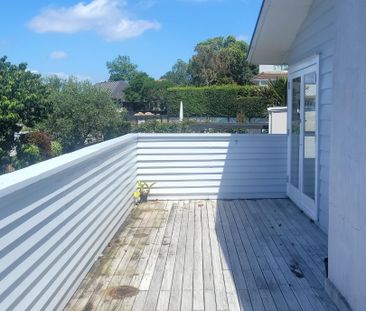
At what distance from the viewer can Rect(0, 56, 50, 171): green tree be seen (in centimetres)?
1144

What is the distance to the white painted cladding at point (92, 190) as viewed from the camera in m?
2.27

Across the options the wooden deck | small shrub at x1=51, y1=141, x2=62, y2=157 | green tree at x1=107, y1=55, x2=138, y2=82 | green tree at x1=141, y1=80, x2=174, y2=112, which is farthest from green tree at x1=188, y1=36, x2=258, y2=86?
green tree at x1=107, y1=55, x2=138, y2=82

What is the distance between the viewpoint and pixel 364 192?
2.56 meters

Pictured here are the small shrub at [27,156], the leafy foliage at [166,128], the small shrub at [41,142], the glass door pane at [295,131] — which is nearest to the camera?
the glass door pane at [295,131]

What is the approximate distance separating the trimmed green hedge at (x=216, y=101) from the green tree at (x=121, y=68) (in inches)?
2313

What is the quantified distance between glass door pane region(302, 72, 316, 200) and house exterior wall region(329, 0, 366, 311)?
7.27 ft

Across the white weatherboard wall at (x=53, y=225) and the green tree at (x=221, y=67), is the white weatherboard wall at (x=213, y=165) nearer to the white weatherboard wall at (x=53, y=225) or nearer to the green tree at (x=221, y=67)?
the white weatherboard wall at (x=53, y=225)

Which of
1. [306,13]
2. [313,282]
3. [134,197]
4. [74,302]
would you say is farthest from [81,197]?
[306,13]

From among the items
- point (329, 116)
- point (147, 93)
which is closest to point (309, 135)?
point (329, 116)

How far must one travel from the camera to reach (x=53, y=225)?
2852mm

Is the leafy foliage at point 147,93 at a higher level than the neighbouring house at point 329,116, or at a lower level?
higher

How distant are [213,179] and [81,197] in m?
3.30

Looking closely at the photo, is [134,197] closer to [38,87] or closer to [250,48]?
[250,48]

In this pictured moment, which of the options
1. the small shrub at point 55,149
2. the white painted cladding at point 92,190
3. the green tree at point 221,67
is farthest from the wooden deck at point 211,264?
the green tree at point 221,67
